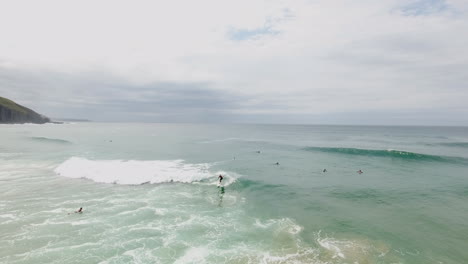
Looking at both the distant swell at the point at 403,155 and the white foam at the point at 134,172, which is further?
the distant swell at the point at 403,155

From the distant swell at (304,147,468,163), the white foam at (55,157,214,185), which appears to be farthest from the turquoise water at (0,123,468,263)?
the distant swell at (304,147,468,163)

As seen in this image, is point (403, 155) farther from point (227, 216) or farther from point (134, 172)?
point (134, 172)

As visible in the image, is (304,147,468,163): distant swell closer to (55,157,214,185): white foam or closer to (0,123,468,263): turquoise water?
(0,123,468,263): turquoise water

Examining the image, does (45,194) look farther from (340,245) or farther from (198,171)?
(340,245)

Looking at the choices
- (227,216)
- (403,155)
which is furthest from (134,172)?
(403,155)

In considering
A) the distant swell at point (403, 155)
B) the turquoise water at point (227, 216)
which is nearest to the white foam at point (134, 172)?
the turquoise water at point (227, 216)

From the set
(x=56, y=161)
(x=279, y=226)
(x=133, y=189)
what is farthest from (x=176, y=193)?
(x=56, y=161)

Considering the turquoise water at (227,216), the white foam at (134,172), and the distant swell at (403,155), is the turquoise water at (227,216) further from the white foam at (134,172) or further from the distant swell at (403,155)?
the distant swell at (403,155)

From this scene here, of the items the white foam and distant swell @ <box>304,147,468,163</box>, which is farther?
distant swell @ <box>304,147,468,163</box>
